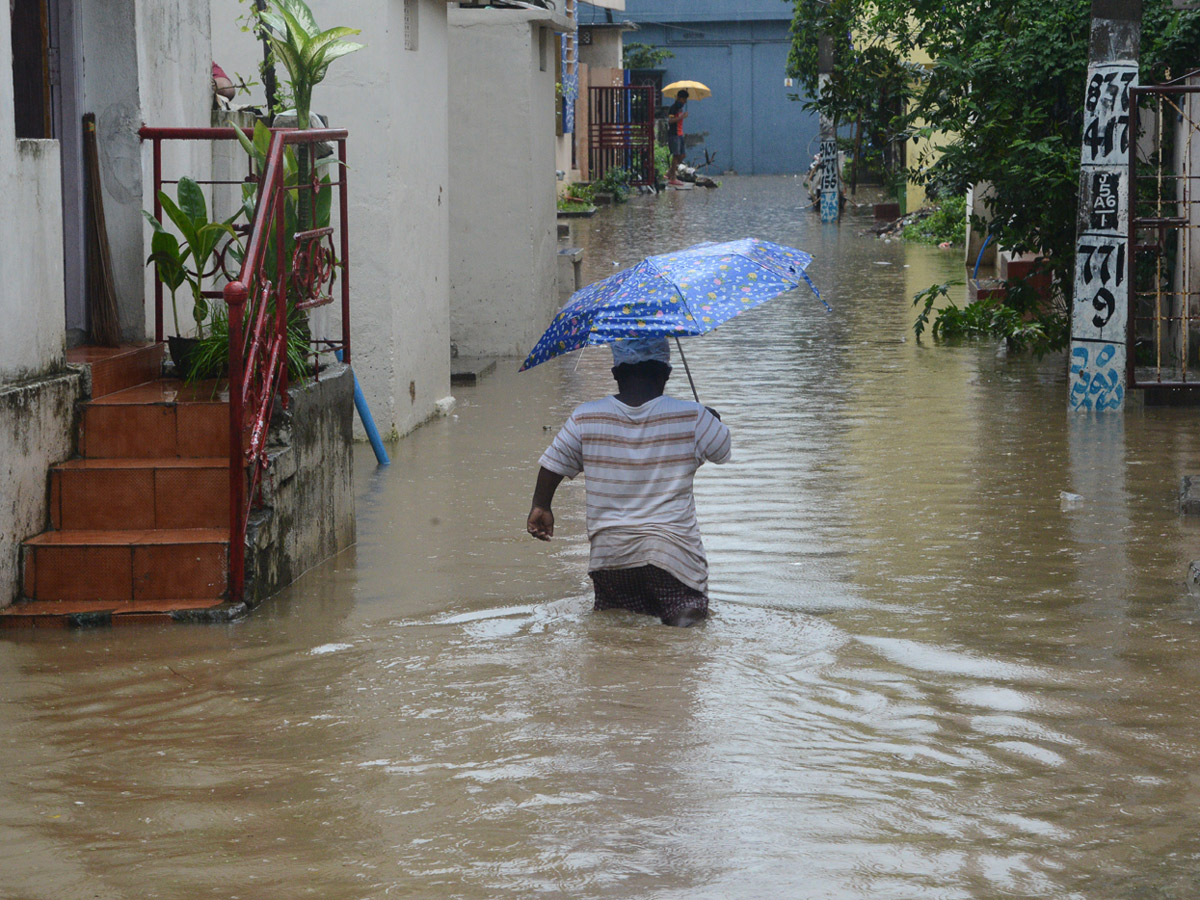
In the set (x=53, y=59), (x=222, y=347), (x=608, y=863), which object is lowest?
(x=608, y=863)

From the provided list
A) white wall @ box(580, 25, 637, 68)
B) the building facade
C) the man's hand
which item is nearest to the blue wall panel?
the building facade

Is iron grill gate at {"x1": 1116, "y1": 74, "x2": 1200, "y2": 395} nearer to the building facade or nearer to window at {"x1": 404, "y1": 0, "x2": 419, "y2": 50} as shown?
window at {"x1": 404, "y1": 0, "x2": 419, "y2": 50}

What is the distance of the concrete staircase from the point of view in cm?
604

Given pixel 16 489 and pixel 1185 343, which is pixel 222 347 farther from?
pixel 1185 343

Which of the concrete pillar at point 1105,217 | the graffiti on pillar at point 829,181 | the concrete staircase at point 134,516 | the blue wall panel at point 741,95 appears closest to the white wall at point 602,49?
the blue wall panel at point 741,95

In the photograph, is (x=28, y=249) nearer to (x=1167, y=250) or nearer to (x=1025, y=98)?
(x=1025, y=98)

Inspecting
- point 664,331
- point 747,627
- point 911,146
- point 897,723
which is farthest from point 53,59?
point 911,146

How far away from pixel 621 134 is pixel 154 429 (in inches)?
1197

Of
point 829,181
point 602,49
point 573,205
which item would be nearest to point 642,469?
point 829,181

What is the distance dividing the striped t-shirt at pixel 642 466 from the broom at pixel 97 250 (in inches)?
107

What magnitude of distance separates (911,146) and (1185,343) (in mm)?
18324

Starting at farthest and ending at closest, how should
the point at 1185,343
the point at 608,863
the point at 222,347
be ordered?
1. the point at 1185,343
2. the point at 222,347
3. the point at 608,863

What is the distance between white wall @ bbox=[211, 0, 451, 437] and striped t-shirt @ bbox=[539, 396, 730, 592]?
4.43 m

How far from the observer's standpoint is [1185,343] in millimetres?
10734
